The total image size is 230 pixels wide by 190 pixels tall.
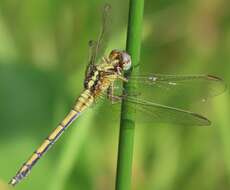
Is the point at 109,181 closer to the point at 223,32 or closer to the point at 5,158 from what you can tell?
the point at 5,158

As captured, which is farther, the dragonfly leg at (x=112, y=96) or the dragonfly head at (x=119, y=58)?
the dragonfly leg at (x=112, y=96)

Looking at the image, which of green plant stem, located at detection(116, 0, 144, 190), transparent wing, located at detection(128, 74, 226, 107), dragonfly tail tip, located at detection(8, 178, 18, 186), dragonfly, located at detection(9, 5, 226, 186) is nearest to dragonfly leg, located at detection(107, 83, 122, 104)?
dragonfly, located at detection(9, 5, 226, 186)

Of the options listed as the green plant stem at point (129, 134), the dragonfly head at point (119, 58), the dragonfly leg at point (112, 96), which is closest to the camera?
the green plant stem at point (129, 134)

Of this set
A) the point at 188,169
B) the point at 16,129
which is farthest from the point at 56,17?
the point at 188,169

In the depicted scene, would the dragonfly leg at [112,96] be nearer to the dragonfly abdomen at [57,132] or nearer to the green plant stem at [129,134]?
the dragonfly abdomen at [57,132]

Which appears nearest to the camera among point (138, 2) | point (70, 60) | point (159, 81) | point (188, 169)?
point (138, 2)

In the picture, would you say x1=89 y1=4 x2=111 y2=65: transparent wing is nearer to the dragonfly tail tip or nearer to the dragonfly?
the dragonfly

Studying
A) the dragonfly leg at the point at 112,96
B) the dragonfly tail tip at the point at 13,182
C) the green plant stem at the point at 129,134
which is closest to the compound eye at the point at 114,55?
the dragonfly leg at the point at 112,96
